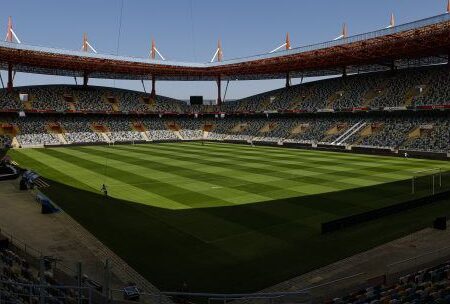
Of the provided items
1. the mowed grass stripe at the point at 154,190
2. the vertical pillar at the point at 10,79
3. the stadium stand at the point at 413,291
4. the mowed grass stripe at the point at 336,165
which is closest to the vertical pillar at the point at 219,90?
the vertical pillar at the point at 10,79

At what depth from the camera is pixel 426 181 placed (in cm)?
3625

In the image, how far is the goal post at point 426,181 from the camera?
32.1m

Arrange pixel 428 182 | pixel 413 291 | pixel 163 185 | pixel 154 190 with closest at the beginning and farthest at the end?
pixel 413 291 → pixel 154 190 → pixel 163 185 → pixel 428 182

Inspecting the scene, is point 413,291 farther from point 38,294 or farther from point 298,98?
point 298,98

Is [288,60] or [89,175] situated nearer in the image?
[89,175]

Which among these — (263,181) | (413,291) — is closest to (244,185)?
(263,181)

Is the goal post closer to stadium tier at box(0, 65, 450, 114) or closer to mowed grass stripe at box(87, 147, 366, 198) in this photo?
mowed grass stripe at box(87, 147, 366, 198)

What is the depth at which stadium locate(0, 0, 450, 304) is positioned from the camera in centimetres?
1508

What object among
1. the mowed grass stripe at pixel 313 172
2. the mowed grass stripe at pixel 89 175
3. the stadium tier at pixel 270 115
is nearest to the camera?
the mowed grass stripe at pixel 89 175

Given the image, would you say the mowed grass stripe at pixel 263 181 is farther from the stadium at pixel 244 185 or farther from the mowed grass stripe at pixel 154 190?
the mowed grass stripe at pixel 154 190

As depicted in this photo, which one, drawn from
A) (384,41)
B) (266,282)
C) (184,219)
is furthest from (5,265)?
(384,41)

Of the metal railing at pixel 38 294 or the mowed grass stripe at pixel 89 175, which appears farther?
the mowed grass stripe at pixel 89 175

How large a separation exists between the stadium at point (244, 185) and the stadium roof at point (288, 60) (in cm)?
38

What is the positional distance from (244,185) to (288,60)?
47881 millimetres
